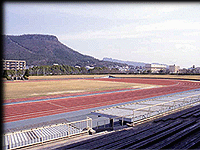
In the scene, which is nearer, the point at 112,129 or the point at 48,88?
the point at 112,129

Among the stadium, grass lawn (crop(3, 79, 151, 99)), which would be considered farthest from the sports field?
the stadium

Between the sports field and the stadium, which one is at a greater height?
the stadium

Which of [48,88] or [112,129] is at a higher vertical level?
[112,129]

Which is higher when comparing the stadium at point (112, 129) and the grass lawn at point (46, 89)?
the stadium at point (112, 129)

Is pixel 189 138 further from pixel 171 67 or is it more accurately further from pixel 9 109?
pixel 171 67

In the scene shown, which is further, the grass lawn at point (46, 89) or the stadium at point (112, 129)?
the grass lawn at point (46, 89)

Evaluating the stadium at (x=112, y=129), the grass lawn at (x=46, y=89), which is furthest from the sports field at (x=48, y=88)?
the stadium at (x=112, y=129)

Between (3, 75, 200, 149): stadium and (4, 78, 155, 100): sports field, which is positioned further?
(4, 78, 155, 100): sports field

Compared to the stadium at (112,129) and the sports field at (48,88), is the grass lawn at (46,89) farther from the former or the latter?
the stadium at (112,129)

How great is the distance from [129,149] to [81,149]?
1.50 metres

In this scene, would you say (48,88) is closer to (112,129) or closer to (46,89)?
(46,89)

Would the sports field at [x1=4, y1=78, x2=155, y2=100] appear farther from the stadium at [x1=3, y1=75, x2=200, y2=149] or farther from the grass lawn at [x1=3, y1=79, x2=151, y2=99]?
the stadium at [x1=3, y1=75, x2=200, y2=149]

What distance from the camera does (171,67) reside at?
18000 cm

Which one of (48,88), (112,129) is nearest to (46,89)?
(48,88)
